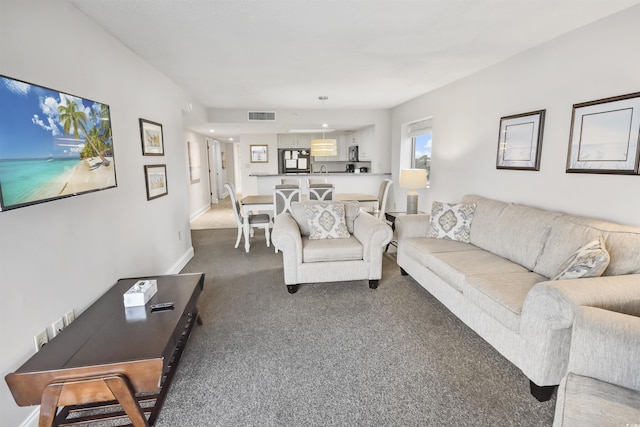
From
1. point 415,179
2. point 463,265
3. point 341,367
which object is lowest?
point 341,367

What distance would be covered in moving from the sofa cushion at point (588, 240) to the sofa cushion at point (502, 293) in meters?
0.16

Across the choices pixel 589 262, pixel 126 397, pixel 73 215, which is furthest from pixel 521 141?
pixel 73 215

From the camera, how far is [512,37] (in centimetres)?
264

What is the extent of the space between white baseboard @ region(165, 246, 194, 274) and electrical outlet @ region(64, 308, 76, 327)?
1656 mm

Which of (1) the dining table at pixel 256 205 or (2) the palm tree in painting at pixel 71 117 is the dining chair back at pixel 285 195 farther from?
(2) the palm tree in painting at pixel 71 117

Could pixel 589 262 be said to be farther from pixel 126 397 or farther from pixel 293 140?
pixel 293 140

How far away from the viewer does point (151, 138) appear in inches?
125

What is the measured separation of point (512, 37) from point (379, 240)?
82.6 inches

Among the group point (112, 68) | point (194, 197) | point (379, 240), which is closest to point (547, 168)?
point (379, 240)

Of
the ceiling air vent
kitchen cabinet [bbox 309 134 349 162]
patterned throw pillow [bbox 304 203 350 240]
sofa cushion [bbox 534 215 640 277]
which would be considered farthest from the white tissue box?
kitchen cabinet [bbox 309 134 349 162]

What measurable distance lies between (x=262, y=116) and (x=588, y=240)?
545 centimetres

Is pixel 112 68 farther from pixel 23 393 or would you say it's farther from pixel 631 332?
pixel 631 332

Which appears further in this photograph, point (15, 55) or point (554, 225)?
point (554, 225)

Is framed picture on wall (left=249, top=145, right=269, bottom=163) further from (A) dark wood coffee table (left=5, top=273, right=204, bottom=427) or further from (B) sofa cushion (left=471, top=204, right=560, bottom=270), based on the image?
(A) dark wood coffee table (left=5, top=273, right=204, bottom=427)
